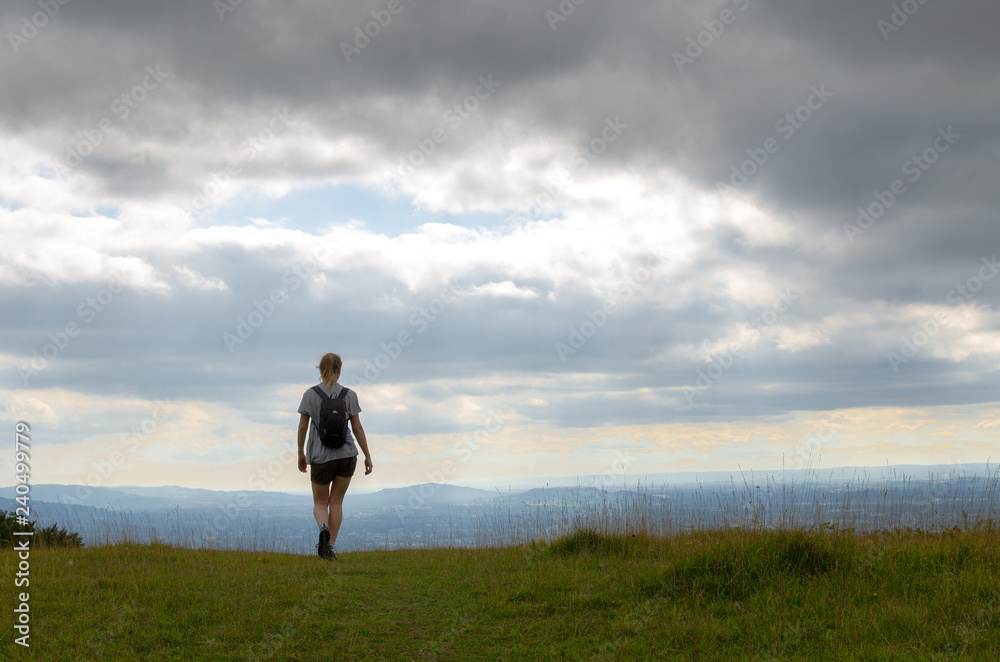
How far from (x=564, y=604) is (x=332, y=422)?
14.6 ft

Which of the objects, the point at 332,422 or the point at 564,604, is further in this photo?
the point at 332,422

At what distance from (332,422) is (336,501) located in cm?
123

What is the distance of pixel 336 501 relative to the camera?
1039 centimetres

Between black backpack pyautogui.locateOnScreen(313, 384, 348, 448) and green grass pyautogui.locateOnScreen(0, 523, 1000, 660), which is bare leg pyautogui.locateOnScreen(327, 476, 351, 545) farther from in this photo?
green grass pyautogui.locateOnScreen(0, 523, 1000, 660)

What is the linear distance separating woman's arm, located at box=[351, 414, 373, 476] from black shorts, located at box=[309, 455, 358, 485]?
0.63 ft

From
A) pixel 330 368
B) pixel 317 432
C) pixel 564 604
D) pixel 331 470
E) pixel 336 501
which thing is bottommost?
pixel 564 604

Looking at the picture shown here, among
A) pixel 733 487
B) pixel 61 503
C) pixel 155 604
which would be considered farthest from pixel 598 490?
pixel 61 503

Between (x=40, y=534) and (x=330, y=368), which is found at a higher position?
(x=330, y=368)

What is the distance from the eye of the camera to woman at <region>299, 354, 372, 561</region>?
33.9 ft

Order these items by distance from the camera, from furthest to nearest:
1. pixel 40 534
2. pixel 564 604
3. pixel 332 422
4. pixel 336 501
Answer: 1. pixel 40 534
2. pixel 336 501
3. pixel 332 422
4. pixel 564 604

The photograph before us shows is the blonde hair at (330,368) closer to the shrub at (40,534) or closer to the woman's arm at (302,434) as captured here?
the woman's arm at (302,434)

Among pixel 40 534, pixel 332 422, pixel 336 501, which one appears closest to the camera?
pixel 332 422

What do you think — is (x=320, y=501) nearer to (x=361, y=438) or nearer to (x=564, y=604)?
(x=361, y=438)

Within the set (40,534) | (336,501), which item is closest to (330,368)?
(336,501)
